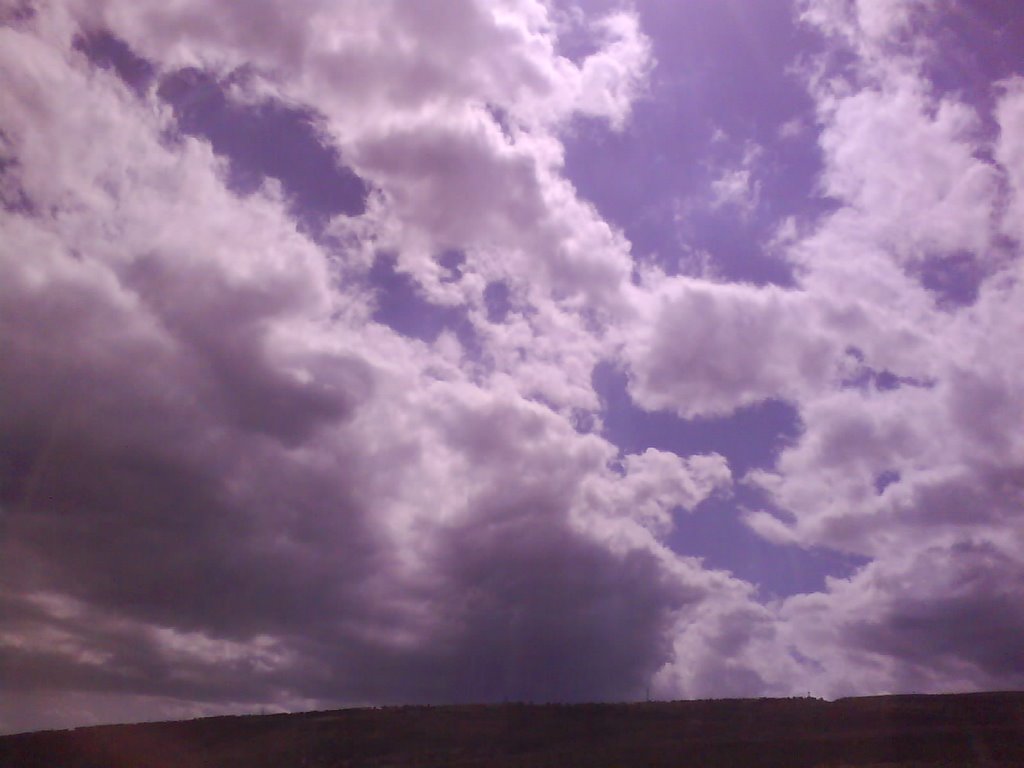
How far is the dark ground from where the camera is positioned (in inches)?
1716

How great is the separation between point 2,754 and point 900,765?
1922 inches

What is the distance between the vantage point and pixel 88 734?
57.6m

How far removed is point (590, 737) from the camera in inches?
1912

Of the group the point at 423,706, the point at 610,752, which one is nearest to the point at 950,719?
the point at 610,752

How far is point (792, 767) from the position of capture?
41781mm

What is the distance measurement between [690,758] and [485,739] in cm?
1093

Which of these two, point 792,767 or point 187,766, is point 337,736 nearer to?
point 187,766

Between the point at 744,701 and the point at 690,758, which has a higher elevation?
the point at 744,701

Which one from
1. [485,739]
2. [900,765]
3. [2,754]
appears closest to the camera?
[900,765]

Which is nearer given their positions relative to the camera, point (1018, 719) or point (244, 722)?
point (1018, 719)

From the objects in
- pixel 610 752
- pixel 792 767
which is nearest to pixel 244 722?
pixel 610 752

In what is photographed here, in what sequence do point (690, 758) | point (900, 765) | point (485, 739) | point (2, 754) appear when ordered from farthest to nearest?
point (2, 754), point (485, 739), point (690, 758), point (900, 765)

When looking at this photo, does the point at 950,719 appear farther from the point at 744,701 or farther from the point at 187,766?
the point at 187,766

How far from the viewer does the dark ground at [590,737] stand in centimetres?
4359
